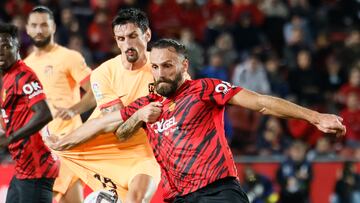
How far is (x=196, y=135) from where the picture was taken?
6625 mm

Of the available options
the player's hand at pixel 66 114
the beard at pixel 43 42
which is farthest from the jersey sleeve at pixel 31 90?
the beard at pixel 43 42

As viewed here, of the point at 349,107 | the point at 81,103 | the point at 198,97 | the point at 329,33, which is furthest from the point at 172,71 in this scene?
the point at 329,33

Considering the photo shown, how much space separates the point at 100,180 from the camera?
317 inches

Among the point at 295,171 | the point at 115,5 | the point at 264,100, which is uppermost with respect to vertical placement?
the point at 264,100

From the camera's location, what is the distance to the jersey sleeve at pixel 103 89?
784cm

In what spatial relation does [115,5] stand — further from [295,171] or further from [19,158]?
[19,158]

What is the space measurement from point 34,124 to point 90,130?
0.44 m

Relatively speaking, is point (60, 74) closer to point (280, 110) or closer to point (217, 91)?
point (217, 91)

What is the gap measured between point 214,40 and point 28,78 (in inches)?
345

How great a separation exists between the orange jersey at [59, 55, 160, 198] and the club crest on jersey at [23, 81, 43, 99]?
0.78 meters

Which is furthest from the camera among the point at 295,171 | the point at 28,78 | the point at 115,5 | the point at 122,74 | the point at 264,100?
the point at 115,5

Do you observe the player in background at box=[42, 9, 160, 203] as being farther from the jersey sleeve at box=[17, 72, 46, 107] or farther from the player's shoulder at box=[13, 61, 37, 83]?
the player's shoulder at box=[13, 61, 37, 83]

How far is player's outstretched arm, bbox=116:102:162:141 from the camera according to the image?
22.1 feet

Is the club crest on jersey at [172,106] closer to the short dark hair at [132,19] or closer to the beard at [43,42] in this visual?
the short dark hair at [132,19]
